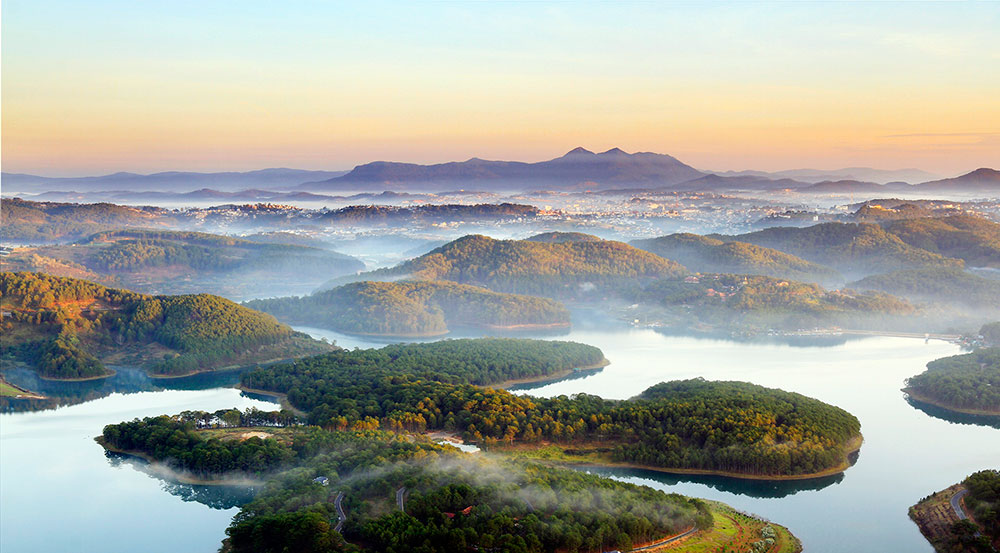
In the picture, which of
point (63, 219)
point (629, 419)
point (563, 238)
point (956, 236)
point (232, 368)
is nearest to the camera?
point (629, 419)

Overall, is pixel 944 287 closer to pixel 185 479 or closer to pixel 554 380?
pixel 554 380

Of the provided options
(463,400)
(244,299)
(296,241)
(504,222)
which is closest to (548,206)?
(504,222)

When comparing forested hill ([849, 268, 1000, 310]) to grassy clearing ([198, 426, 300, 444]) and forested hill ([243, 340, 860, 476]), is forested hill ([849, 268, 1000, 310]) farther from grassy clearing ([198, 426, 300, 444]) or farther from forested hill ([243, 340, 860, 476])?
grassy clearing ([198, 426, 300, 444])

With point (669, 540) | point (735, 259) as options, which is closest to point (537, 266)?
point (735, 259)

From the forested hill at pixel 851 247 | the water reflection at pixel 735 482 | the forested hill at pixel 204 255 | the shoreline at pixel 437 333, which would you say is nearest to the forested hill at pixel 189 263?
the forested hill at pixel 204 255

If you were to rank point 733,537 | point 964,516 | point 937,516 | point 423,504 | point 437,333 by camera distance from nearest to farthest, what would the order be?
point 423,504 → point 733,537 → point 964,516 → point 937,516 → point 437,333

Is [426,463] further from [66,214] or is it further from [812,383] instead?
[66,214]

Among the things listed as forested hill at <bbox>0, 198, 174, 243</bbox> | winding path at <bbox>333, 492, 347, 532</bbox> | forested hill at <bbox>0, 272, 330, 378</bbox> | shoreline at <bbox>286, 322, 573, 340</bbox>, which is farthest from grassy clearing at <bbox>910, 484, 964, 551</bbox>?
forested hill at <bbox>0, 198, 174, 243</bbox>

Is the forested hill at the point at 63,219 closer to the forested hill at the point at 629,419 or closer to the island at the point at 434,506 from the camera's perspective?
the forested hill at the point at 629,419
